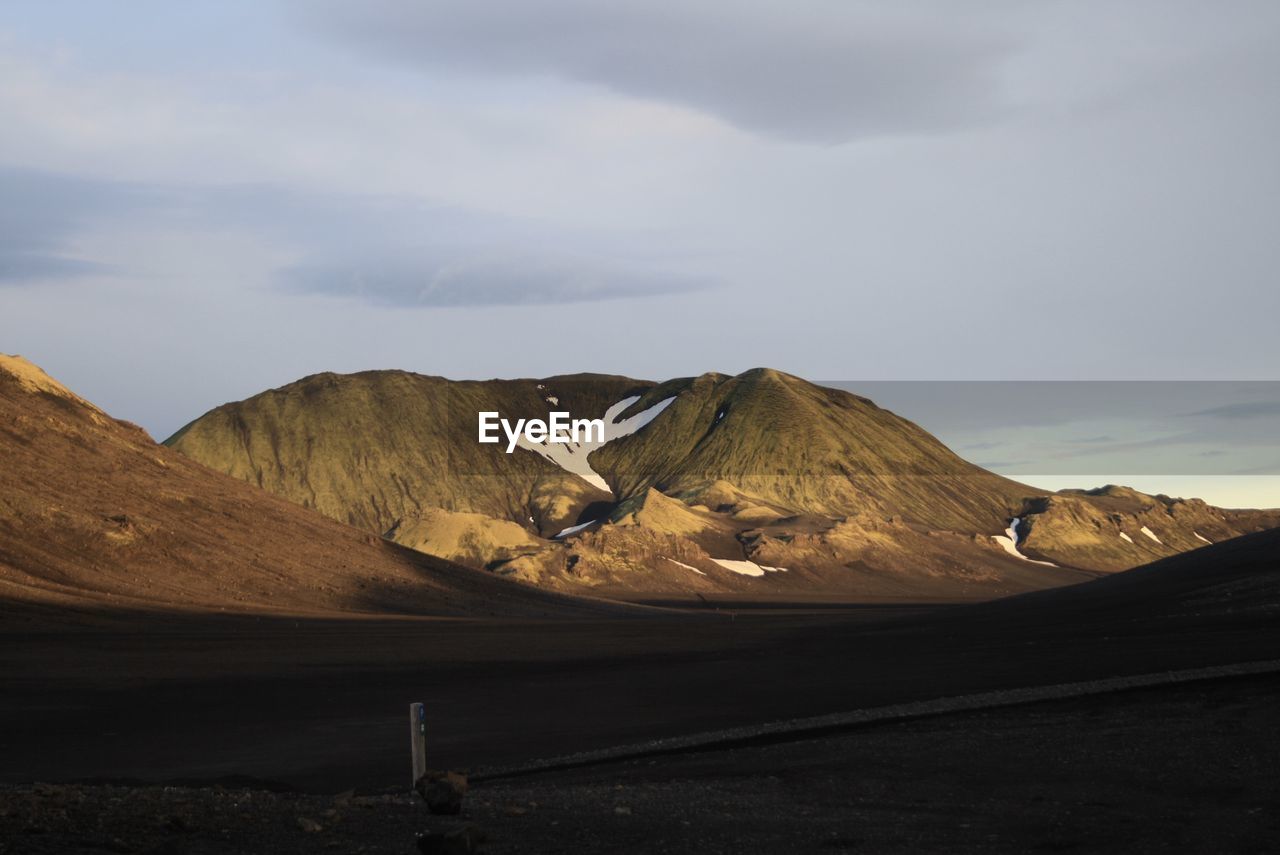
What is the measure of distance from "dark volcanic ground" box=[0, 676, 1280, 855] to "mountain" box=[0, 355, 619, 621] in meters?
50.4

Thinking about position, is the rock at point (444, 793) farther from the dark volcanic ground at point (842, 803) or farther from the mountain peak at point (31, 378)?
the mountain peak at point (31, 378)

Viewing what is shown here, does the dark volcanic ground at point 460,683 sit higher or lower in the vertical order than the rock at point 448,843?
lower

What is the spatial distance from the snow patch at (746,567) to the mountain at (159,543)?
4775 cm

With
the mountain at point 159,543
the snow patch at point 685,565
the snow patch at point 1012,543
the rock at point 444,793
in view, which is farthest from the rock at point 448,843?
the snow patch at point 1012,543

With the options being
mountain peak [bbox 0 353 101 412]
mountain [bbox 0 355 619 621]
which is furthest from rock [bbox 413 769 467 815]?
mountain peak [bbox 0 353 101 412]

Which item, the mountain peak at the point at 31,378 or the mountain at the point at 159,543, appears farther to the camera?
the mountain peak at the point at 31,378

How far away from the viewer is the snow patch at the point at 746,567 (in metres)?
143

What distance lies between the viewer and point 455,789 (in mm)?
12453

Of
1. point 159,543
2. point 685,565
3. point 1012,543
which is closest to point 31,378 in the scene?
point 159,543

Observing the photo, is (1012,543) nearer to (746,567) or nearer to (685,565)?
(746,567)

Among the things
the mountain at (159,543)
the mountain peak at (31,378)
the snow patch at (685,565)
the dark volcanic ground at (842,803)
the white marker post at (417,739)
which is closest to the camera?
A: the dark volcanic ground at (842,803)

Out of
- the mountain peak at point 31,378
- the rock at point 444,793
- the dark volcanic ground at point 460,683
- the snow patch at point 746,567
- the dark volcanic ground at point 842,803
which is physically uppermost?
the mountain peak at point 31,378

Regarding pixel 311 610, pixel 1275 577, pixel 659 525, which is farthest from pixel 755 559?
pixel 1275 577

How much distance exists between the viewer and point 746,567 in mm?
144625
